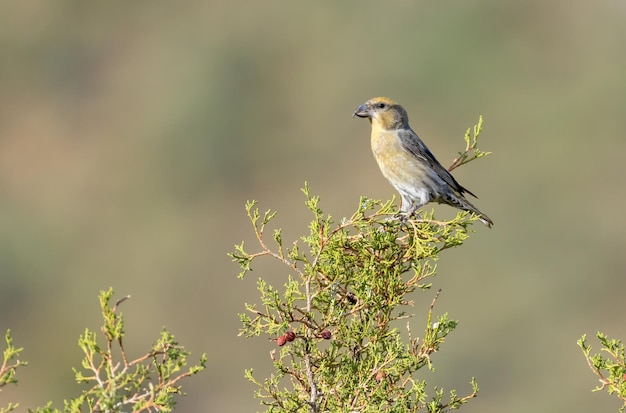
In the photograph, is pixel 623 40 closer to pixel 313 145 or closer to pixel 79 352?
pixel 313 145

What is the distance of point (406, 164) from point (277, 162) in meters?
22.2

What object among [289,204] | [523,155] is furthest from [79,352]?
[523,155]

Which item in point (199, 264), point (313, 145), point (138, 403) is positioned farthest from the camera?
point (313, 145)

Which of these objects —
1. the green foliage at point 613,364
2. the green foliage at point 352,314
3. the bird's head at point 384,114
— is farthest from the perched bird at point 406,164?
the green foliage at point 613,364

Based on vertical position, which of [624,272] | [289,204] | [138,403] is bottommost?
[138,403]

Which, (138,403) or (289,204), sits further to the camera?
(289,204)

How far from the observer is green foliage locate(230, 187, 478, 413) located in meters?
4.59

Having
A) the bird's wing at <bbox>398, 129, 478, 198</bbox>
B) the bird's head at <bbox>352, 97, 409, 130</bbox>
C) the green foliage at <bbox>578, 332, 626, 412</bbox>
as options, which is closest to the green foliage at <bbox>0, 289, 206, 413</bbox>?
the green foliage at <bbox>578, 332, 626, 412</bbox>

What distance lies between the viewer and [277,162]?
29.1 meters

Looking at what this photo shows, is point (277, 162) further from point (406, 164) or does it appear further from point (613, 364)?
point (613, 364)

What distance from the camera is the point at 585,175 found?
25.6 m

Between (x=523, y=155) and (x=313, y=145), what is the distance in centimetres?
628

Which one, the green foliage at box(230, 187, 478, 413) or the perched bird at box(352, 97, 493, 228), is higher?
the perched bird at box(352, 97, 493, 228)

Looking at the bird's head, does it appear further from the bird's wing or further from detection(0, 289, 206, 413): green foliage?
detection(0, 289, 206, 413): green foliage
